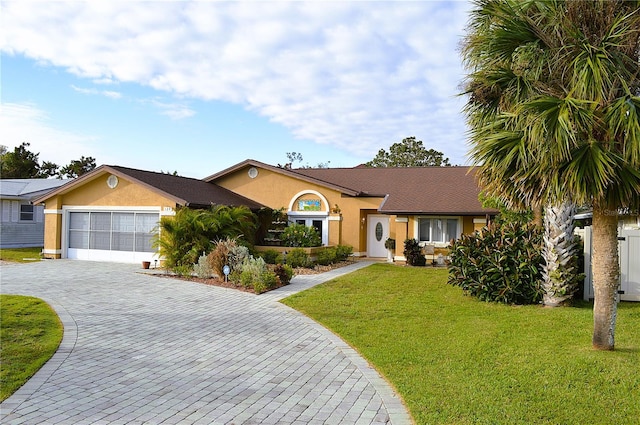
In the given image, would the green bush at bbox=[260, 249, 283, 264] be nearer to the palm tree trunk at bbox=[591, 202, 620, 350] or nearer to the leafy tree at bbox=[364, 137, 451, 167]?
the palm tree trunk at bbox=[591, 202, 620, 350]

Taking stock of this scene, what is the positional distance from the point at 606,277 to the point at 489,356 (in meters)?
2.19

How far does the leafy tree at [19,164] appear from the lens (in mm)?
45156

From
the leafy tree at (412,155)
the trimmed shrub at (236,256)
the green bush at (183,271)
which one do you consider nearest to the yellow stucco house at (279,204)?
the green bush at (183,271)

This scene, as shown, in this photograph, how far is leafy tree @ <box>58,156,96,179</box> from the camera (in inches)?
1885

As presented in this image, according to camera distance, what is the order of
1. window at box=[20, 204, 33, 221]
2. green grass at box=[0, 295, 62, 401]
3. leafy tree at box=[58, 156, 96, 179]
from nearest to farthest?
green grass at box=[0, 295, 62, 401] → window at box=[20, 204, 33, 221] → leafy tree at box=[58, 156, 96, 179]

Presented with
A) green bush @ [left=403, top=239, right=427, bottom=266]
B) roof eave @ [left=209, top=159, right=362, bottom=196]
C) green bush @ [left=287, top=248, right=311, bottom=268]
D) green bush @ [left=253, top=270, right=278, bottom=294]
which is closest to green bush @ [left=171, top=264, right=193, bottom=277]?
green bush @ [left=253, top=270, right=278, bottom=294]

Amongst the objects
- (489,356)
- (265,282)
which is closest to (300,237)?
(265,282)

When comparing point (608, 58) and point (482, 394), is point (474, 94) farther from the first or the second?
point (482, 394)

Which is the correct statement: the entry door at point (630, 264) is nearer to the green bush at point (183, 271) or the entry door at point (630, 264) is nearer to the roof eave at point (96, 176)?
the green bush at point (183, 271)

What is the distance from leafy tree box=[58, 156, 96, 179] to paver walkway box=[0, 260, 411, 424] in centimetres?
4038

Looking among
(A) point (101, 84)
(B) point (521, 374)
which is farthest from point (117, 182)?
(B) point (521, 374)

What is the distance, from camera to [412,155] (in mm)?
60938

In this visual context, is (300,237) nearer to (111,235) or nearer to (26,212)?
(111,235)

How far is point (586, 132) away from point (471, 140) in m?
1.77
